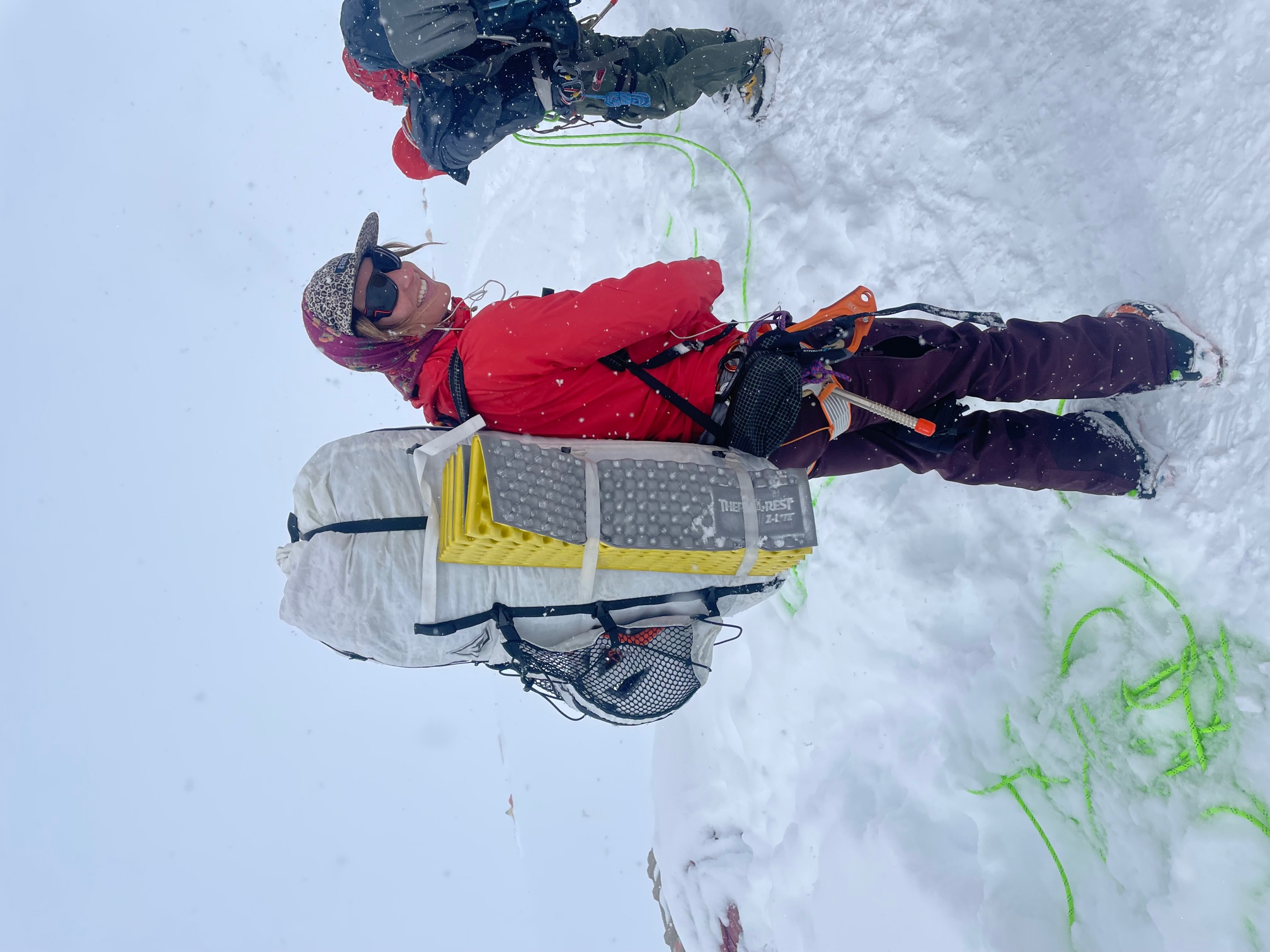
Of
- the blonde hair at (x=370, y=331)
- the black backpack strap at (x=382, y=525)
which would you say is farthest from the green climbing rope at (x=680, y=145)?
the black backpack strap at (x=382, y=525)

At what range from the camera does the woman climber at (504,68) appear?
93.6 inches

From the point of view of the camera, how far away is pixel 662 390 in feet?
6.24

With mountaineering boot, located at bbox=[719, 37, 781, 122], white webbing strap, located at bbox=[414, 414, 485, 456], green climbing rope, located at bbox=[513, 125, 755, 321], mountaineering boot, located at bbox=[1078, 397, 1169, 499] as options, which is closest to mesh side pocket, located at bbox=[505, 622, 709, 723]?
white webbing strap, located at bbox=[414, 414, 485, 456]

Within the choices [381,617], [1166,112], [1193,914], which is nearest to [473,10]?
[381,617]

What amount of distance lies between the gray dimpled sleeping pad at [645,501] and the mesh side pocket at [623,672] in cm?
33

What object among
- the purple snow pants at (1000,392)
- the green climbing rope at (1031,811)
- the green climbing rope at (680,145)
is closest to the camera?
the purple snow pants at (1000,392)

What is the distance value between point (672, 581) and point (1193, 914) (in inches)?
66.0

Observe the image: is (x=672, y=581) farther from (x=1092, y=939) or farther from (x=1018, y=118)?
(x=1018, y=118)

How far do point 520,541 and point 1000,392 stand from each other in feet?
4.54

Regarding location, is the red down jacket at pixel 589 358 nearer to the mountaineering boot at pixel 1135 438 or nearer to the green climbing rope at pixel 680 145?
the mountaineering boot at pixel 1135 438

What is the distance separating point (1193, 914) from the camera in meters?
1.95

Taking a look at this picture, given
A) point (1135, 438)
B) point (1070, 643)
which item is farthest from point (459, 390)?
point (1070, 643)

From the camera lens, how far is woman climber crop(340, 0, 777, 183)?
2377mm

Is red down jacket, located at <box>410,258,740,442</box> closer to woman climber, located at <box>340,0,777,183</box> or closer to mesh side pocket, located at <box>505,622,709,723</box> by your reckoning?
mesh side pocket, located at <box>505,622,709,723</box>
